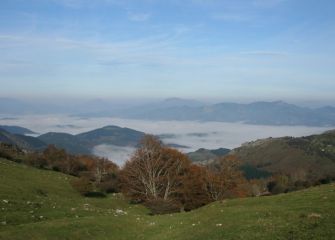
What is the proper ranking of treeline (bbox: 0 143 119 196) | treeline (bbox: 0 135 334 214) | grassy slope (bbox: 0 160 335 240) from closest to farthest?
1. grassy slope (bbox: 0 160 335 240)
2. treeline (bbox: 0 143 119 196)
3. treeline (bbox: 0 135 334 214)

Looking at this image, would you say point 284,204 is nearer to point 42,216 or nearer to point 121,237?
point 121,237

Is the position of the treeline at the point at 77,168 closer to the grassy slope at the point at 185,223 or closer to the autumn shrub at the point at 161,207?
the autumn shrub at the point at 161,207

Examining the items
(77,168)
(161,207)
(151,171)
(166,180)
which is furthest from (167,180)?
(77,168)

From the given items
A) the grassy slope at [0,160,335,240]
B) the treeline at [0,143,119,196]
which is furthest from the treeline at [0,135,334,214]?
the grassy slope at [0,160,335,240]

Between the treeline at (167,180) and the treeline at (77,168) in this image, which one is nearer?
the treeline at (77,168)

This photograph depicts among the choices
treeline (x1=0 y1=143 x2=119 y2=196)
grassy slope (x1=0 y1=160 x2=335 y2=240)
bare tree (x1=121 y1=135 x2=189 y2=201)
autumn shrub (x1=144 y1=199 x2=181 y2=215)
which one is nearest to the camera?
grassy slope (x1=0 y1=160 x2=335 y2=240)

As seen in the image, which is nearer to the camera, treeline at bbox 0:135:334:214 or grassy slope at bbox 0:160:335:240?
grassy slope at bbox 0:160:335:240

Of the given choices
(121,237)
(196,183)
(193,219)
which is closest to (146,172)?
(196,183)

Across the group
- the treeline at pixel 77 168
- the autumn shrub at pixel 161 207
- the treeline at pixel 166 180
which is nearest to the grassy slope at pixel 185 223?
the autumn shrub at pixel 161 207

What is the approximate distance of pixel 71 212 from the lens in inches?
1315

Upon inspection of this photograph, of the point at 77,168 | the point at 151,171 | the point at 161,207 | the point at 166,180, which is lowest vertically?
the point at 77,168

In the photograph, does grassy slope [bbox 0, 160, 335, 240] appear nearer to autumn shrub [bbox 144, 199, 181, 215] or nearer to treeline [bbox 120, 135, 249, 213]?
autumn shrub [bbox 144, 199, 181, 215]

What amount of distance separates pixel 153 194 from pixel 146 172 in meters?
4.41

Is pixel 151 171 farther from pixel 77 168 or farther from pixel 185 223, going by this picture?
pixel 185 223
